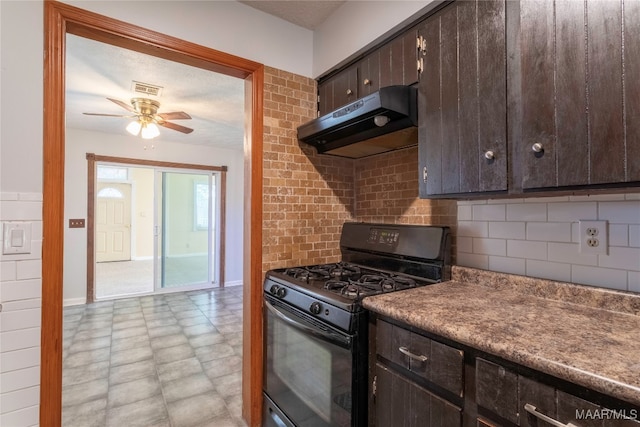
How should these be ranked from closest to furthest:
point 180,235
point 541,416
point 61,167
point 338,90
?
1. point 541,416
2. point 61,167
3. point 338,90
4. point 180,235

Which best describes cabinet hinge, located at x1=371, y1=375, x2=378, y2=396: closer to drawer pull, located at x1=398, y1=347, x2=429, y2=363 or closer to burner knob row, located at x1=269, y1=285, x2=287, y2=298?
drawer pull, located at x1=398, y1=347, x2=429, y2=363

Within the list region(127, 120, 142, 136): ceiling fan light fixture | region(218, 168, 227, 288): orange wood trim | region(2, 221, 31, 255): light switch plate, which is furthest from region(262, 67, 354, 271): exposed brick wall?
region(218, 168, 227, 288): orange wood trim

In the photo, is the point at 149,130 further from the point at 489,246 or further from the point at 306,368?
the point at 489,246

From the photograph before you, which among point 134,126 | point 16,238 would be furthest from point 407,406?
point 134,126

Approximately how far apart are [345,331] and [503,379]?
543 mm

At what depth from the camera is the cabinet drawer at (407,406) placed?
2.85ft

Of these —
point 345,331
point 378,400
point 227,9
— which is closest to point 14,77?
point 227,9

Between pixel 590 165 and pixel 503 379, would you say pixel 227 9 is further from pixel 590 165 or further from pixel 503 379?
pixel 503 379

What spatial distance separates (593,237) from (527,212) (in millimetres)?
242

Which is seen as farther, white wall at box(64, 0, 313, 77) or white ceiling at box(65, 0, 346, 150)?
white ceiling at box(65, 0, 346, 150)

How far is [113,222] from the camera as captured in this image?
7188 millimetres

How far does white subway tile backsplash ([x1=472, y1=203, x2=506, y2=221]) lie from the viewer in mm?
1379

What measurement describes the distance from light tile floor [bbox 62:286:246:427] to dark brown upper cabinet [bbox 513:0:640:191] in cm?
208

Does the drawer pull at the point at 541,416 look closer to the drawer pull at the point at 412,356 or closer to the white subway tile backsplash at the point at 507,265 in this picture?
the drawer pull at the point at 412,356
